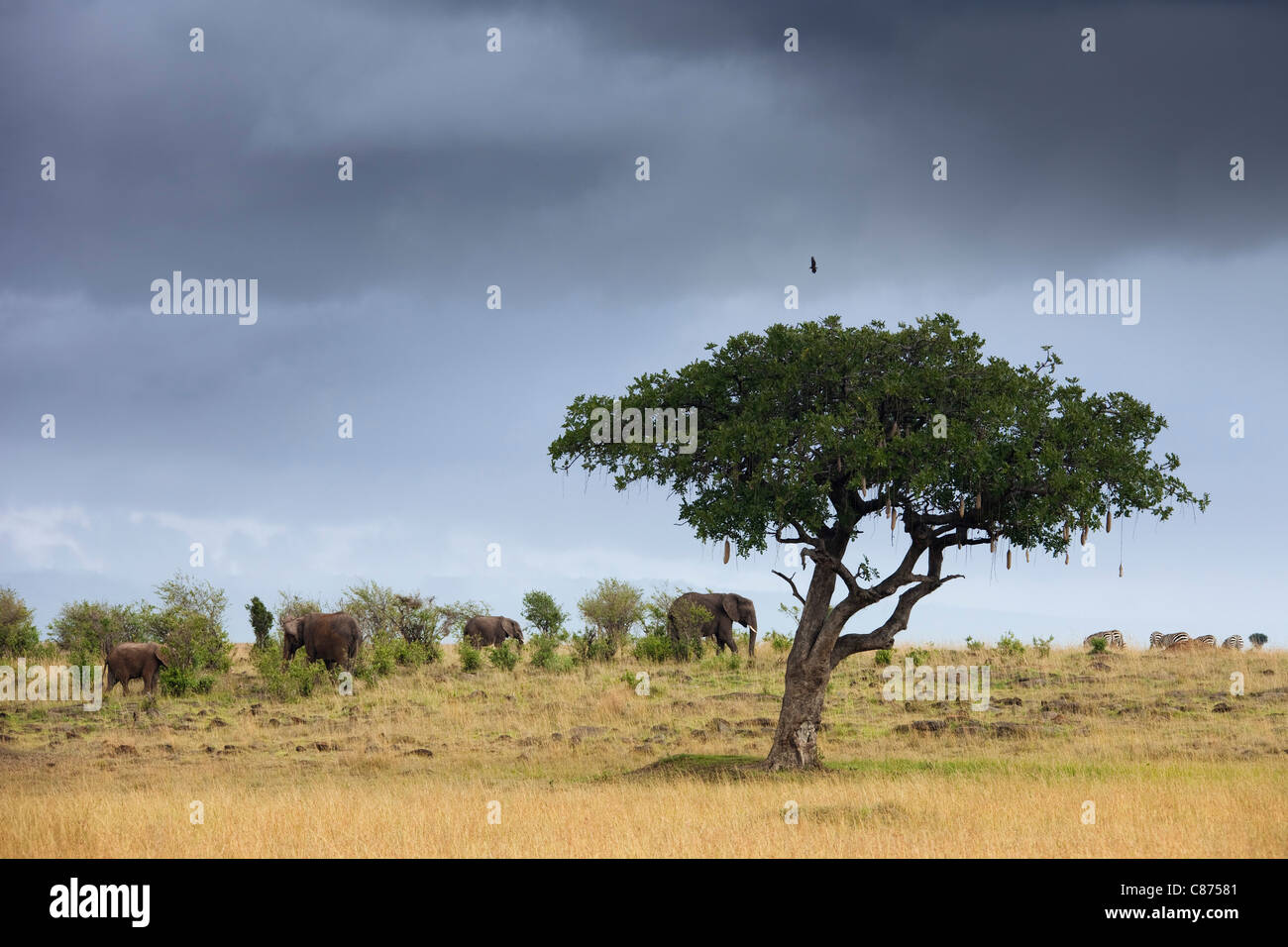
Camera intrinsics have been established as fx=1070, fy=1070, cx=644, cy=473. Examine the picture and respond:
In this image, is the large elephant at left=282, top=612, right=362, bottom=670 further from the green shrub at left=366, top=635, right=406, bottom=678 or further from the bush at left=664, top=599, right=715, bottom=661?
the bush at left=664, top=599, right=715, bottom=661

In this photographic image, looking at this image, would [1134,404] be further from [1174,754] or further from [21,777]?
[21,777]

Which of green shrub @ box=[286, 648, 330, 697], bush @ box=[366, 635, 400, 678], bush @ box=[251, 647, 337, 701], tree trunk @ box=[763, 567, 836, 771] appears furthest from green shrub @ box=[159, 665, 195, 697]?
tree trunk @ box=[763, 567, 836, 771]

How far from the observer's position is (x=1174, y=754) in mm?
27219

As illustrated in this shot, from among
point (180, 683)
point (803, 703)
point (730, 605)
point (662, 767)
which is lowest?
point (662, 767)

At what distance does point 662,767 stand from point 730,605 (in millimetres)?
22498

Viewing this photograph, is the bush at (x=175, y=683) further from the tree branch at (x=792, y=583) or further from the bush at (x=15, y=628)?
the tree branch at (x=792, y=583)

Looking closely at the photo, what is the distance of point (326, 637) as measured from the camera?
4381cm

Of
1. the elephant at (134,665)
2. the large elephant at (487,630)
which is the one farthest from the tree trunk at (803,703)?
the large elephant at (487,630)

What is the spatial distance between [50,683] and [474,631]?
20677 mm

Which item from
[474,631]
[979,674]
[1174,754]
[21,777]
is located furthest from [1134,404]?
[474,631]

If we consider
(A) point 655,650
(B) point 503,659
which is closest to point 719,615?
(A) point 655,650

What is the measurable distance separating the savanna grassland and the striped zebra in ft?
10.2

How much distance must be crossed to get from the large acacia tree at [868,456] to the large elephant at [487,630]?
3261 cm

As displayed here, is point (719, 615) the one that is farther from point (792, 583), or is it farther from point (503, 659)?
point (792, 583)
